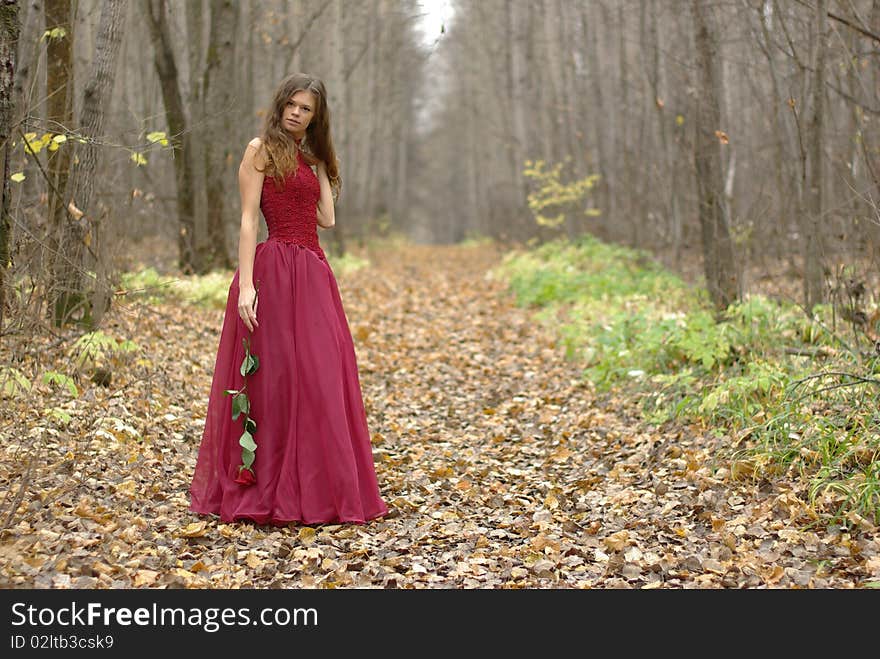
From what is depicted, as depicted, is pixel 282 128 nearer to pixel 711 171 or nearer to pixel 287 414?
pixel 287 414

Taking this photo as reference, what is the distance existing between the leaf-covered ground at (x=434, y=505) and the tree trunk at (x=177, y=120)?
4.02 meters

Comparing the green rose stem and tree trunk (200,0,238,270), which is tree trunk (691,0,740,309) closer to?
the green rose stem

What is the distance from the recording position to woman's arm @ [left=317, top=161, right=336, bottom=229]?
16.7ft

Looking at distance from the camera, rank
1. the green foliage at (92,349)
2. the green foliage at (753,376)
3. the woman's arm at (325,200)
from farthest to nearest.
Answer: the green foliage at (92,349)
the woman's arm at (325,200)
the green foliage at (753,376)

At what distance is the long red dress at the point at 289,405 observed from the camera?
4.68m

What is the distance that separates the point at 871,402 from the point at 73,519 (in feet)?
15.1

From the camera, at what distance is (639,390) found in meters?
7.37

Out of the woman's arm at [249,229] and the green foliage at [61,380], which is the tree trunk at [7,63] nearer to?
the woman's arm at [249,229]

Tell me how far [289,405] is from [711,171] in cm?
581

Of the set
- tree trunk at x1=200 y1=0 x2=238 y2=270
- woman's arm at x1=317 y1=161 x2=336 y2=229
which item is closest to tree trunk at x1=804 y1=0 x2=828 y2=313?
woman's arm at x1=317 y1=161 x2=336 y2=229

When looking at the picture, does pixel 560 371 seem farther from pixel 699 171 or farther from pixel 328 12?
pixel 328 12

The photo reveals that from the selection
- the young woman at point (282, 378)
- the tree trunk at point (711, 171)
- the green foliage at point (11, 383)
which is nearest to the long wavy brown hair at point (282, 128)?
the young woman at point (282, 378)

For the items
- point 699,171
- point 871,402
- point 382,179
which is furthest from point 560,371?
point 382,179

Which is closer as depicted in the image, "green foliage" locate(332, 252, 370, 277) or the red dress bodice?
the red dress bodice
